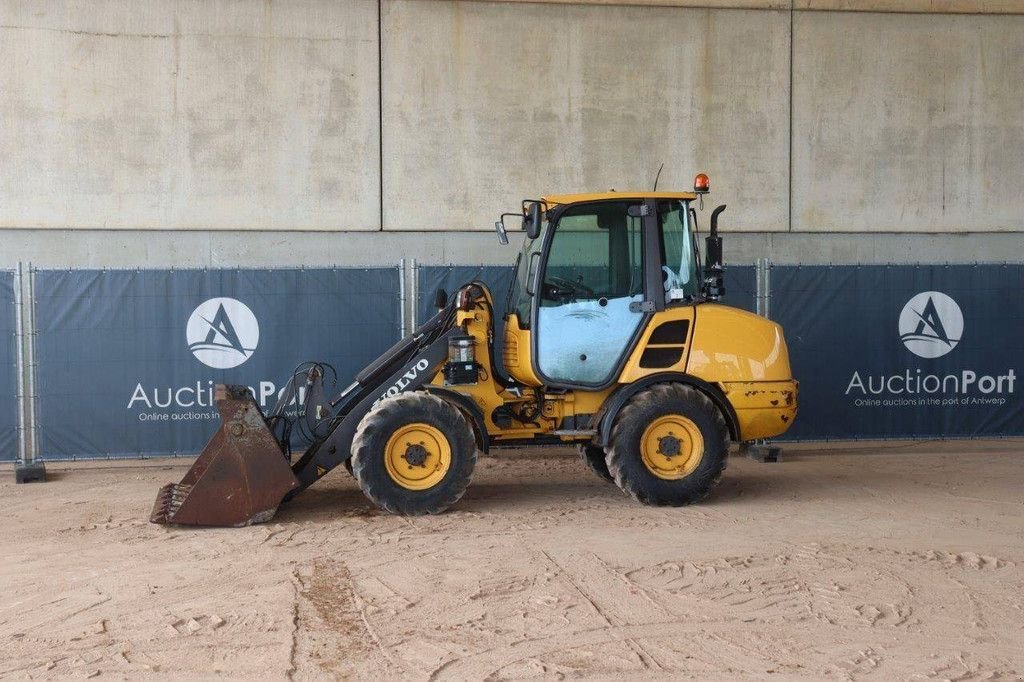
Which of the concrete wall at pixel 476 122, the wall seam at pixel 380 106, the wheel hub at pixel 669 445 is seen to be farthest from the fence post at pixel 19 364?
the wheel hub at pixel 669 445

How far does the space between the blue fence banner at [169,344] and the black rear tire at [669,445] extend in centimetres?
337

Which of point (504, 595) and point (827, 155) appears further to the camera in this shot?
point (827, 155)

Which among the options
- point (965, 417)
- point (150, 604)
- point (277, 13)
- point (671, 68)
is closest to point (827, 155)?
point (671, 68)

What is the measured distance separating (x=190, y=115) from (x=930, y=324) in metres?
8.54

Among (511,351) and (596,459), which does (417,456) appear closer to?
(511,351)

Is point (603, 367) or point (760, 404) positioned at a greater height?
point (603, 367)

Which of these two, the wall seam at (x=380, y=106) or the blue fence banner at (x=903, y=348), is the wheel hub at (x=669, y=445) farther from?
the wall seam at (x=380, y=106)

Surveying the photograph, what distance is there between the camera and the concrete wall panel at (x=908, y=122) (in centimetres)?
1246

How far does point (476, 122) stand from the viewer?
12.0 m

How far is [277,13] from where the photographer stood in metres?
11.8

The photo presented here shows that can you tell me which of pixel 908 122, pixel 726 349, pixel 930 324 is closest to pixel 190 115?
pixel 726 349

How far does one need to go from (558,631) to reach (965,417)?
24.2 ft

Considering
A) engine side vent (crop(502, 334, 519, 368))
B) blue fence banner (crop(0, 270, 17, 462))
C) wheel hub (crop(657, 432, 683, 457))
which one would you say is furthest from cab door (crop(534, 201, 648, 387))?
blue fence banner (crop(0, 270, 17, 462))

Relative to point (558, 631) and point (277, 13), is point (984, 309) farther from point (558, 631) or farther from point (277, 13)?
point (277, 13)
